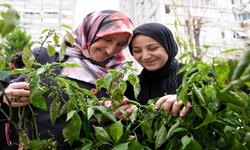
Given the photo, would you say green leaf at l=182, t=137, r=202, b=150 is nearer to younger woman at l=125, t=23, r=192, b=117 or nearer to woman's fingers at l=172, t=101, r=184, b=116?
woman's fingers at l=172, t=101, r=184, b=116

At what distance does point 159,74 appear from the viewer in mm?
794

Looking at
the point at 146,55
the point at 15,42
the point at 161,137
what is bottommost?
the point at 161,137

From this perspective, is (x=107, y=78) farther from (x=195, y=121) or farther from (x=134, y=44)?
(x=134, y=44)

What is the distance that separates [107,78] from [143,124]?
120 mm

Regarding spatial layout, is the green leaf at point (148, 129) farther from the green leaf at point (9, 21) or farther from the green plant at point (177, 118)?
the green leaf at point (9, 21)

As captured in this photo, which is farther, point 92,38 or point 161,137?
point 92,38

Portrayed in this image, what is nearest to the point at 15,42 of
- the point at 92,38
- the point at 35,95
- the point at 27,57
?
the point at 92,38

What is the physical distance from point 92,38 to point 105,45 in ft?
0.23

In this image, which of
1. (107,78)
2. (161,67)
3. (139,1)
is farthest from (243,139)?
(139,1)

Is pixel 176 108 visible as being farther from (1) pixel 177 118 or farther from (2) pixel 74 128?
(2) pixel 74 128

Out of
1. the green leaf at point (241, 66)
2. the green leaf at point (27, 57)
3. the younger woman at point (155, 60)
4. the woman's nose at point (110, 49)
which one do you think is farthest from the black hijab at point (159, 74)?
the green leaf at point (241, 66)

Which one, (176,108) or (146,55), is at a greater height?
(146,55)

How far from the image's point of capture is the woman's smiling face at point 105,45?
744mm

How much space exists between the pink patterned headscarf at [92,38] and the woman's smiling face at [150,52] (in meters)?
0.05
